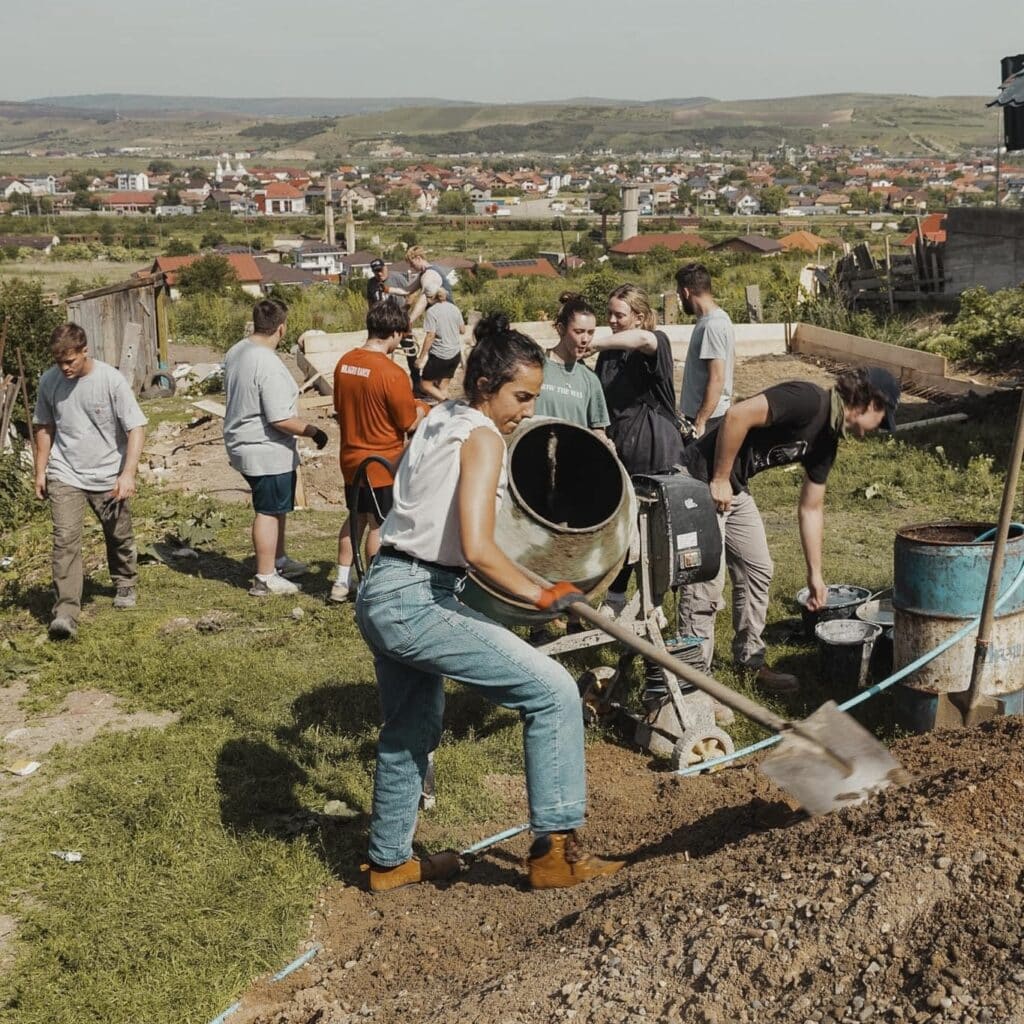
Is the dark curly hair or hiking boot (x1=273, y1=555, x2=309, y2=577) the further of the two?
hiking boot (x1=273, y1=555, x2=309, y2=577)

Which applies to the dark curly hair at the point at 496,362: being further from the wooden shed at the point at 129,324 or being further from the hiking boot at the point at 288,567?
the wooden shed at the point at 129,324

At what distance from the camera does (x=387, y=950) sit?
12.4ft

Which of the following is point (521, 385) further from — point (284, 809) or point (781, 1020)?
point (284, 809)

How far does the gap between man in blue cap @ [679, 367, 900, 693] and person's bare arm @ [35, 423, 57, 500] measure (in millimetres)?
3644

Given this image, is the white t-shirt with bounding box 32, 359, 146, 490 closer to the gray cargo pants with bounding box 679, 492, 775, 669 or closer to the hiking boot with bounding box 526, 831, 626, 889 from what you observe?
the gray cargo pants with bounding box 679, 492, 775, 669

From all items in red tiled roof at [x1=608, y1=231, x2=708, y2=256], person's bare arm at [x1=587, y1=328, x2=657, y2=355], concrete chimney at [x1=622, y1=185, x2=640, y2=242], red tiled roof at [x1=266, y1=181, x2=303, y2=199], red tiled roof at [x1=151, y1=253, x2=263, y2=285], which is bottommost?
person's bare arm at [x1=587, y1=328, x2=657, y2=355]

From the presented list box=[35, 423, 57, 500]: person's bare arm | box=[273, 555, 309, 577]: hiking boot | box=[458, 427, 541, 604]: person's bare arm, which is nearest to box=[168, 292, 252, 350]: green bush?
box=[273, 555, 309, 577]: hiking boot

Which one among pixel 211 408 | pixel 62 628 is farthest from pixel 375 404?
pixel 211 408

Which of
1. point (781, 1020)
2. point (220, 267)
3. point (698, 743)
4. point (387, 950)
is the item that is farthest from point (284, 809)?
point (220, 267)

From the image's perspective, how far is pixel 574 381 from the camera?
5.88 metres

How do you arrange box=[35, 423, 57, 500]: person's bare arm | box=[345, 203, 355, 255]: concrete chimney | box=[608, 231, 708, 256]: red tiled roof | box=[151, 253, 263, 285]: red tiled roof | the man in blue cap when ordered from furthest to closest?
box=[608, 231, 708, 256]: red tiled roof < box=[151, 253, 263, 285]: red tiled roof < box=[345, 203, 355, 255]: concrete chimney < box=[35, 423, 57, 500]: person's bare arm < the man in blue cap

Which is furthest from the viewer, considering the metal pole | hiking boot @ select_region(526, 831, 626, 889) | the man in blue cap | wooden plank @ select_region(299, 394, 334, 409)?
wooden plank @ select_region(299, 394, 334, 409)

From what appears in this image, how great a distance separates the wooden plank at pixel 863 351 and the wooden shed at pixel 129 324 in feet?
31.2

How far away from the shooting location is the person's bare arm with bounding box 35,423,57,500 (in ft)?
22.1
